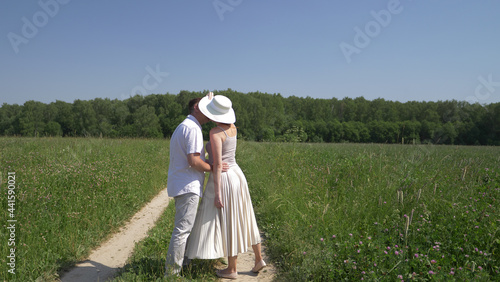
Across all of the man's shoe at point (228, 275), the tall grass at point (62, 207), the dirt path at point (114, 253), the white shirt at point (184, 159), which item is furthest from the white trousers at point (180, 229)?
the tall grass at point (62, 207)

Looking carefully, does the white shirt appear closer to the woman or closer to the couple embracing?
the couple embracing

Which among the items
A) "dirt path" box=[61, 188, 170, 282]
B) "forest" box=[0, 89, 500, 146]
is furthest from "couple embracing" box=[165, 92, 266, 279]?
"forest" box=[0, 89, 500, 146]

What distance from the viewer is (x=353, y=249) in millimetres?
3363

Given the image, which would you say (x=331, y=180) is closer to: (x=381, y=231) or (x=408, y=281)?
(x=381, y=231)

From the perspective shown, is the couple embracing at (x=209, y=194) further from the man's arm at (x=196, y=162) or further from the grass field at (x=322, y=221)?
the grass field at (x=322, y=221)

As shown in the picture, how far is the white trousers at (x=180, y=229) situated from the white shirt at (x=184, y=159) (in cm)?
10

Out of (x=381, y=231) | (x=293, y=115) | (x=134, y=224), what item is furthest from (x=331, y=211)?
(x=293, y=115)

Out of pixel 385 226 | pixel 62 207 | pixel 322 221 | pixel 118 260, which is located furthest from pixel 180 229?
pixel 62 207

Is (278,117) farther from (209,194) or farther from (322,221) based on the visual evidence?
(209,194)

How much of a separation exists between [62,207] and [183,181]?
11.2ft

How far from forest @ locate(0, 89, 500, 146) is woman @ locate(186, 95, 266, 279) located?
14.8 metres

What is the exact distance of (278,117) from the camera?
61.6 meters

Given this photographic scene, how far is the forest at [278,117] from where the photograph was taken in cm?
3597

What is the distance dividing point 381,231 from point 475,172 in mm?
4120
